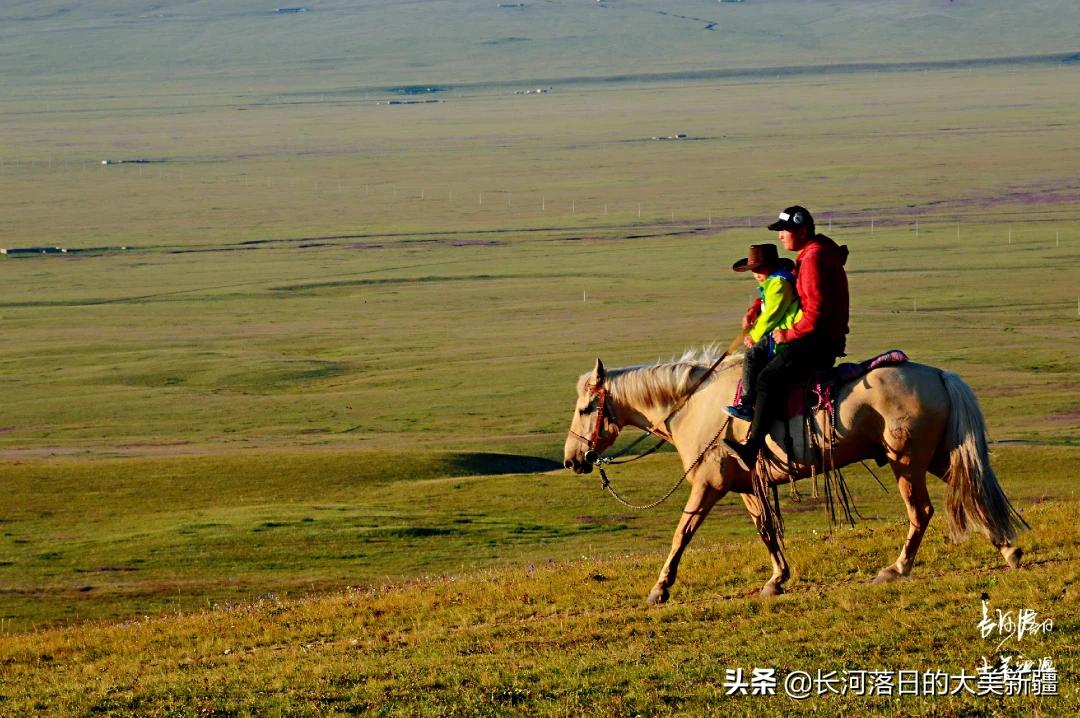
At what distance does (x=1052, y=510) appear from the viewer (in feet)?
54.4

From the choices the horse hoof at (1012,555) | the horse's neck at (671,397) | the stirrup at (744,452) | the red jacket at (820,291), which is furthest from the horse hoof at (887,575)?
the red jacket at (820,291)

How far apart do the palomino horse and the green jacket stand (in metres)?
0.71

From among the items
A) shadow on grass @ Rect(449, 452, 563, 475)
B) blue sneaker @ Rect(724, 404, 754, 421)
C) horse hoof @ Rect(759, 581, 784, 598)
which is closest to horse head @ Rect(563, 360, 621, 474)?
blue sneaker @ Rect(724, 404, 754, 421)

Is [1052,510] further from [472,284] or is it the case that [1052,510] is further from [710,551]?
[472,284]

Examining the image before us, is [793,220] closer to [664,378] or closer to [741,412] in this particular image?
[741,412]

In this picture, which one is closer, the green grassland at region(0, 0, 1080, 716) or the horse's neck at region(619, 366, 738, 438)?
the green grassland at region(0, 0, 1080, 716)

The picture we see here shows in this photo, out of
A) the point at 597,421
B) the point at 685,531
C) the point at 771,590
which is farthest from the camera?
the point at 597,421

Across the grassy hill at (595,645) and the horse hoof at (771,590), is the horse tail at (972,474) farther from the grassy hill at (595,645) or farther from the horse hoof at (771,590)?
the horse hoof at (771,590)

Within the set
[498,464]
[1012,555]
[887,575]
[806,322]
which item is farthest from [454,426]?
[1012,555]

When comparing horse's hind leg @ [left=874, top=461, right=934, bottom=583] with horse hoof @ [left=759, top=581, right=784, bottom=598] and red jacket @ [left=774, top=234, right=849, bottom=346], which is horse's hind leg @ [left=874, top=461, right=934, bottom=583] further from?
Answer: red jacket @ [left=774, top=234, right=849, bottom=346]

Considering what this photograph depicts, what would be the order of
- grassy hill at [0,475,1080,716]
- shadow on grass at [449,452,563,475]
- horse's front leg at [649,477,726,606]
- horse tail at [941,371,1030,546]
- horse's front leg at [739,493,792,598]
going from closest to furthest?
grassy hill at [0,475,1080,716] < horse tail at [941,371,1030,546] < horse's front leg at [739,493,792,598] < horse's front leg at [649,477,726,606] < shadow on grass at [449,452,563,475]

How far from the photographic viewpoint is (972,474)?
1323 cm

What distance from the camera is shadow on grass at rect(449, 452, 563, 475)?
39281 mm

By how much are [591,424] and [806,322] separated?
2.53m
